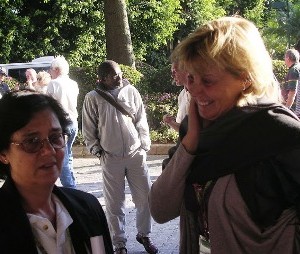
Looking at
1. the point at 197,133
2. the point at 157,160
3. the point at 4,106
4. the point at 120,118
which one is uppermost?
the point at 4,106

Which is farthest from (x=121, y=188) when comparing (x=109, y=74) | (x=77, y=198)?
(x=77, y=198)

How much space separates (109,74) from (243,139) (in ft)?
11.4

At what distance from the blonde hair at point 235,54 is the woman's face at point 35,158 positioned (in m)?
0.66

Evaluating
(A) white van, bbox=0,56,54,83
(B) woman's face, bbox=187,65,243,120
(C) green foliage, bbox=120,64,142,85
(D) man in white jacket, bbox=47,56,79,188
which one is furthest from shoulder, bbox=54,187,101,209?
(A) white van, bbox=0,56,54,83

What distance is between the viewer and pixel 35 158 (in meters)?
2.28

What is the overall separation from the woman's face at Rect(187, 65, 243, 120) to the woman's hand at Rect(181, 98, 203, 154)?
0.04 m

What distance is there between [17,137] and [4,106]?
14cm

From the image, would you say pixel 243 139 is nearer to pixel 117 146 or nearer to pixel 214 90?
pixel 214 90

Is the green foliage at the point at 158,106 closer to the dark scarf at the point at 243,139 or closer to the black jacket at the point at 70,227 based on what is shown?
the black jacket at the point at 70,227

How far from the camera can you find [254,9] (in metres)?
43.1

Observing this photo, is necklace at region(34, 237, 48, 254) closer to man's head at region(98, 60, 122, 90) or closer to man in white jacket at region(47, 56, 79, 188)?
man's head at region(98, 60, 122, 90)

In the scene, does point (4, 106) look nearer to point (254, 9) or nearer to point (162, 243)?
point (162, 243)

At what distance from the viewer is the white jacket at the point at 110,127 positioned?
18.6 feet

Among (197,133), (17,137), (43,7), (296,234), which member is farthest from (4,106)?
(43,7)
